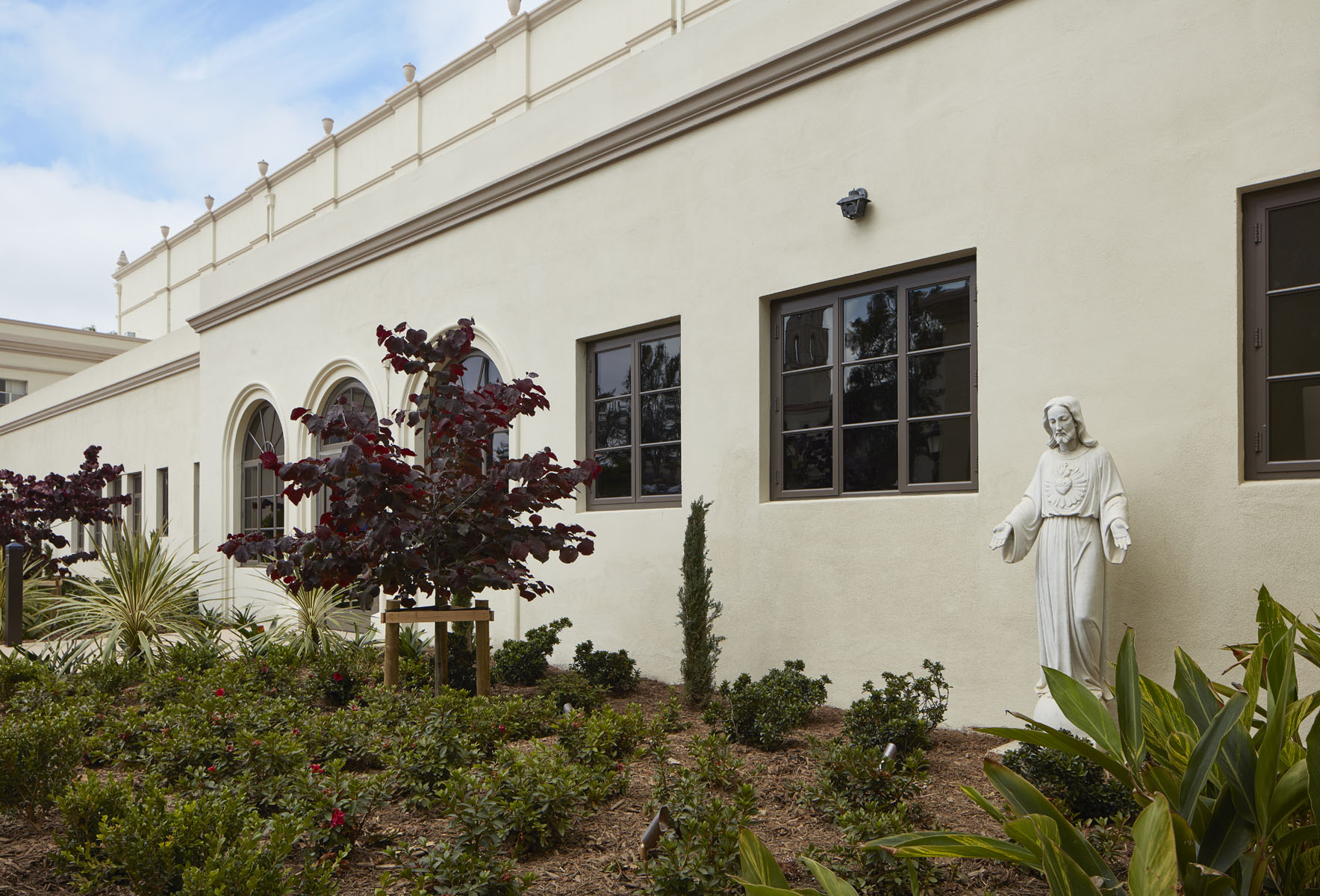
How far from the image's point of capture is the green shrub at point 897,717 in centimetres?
542

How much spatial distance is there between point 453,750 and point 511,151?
6.74 metres

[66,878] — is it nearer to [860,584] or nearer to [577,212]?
[860,584]

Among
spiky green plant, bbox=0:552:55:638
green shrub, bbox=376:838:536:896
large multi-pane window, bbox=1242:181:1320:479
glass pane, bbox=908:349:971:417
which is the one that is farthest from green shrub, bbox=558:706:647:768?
spiky green plant, bbox=0:552:55:638

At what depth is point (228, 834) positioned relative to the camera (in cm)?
387

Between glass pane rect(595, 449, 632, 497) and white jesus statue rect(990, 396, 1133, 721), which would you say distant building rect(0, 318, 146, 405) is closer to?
glass pane rect(595, 449, 632, 497)

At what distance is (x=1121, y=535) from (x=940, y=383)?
1.98 meters

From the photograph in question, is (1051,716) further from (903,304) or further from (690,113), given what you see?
(690,113)

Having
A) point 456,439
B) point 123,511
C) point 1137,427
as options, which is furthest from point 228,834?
point 123,511

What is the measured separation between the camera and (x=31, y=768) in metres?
4.48

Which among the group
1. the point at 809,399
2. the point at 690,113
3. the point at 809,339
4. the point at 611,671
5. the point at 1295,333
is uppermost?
the point at 690,113

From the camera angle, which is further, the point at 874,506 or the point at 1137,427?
the point at 874,506

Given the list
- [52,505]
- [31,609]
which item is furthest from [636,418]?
[52,505]

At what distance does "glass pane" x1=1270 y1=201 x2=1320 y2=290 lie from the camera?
5277mm

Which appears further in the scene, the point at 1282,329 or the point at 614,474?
the point at 614,474
